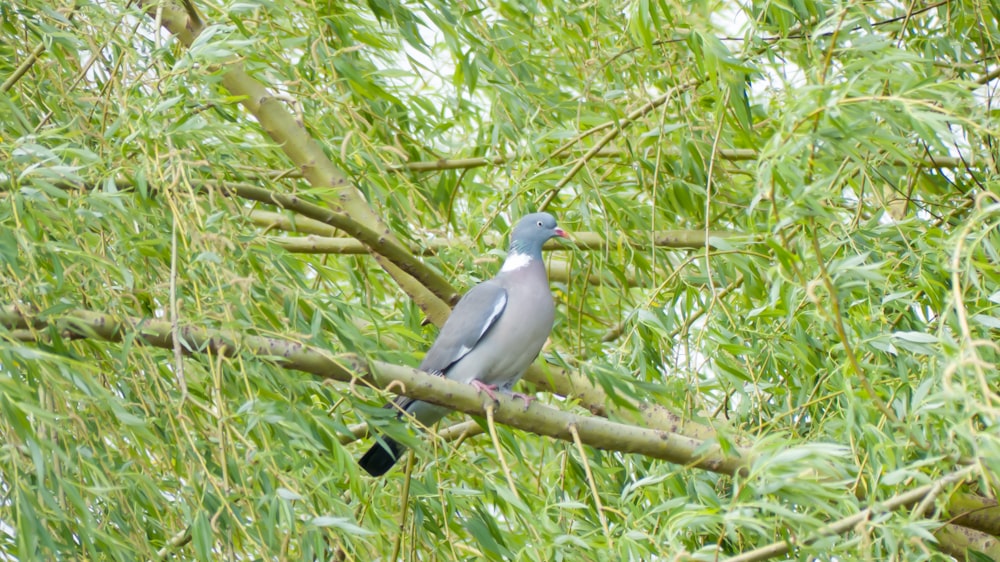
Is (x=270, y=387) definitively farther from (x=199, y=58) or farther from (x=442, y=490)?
(x=199, y=58)

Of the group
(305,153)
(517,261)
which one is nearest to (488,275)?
(517,261)

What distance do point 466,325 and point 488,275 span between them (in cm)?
15

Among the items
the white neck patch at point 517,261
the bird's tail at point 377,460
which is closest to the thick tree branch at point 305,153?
the white neck patch at point 517,261

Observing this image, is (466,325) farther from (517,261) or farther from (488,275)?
(517,261)

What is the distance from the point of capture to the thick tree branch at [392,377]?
7.04 feet

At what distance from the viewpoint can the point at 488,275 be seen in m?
3.35

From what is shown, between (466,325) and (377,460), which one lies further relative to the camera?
(466,325)

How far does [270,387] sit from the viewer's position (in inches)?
91.9

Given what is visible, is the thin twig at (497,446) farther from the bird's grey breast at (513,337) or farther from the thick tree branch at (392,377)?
the bird's grey breast at (513,337)

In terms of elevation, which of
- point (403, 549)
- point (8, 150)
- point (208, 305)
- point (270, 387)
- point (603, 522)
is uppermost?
point (8, 150)

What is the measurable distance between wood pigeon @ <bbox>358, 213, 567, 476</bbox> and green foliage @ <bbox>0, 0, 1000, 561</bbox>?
0.29 ft

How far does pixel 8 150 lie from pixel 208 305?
1.54ft

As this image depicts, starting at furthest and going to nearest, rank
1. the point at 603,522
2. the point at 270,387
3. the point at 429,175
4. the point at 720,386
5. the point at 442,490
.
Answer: the point at 429,175, the point at 720,386, the point at 442,490, the point at 270,387, the point at 603,522

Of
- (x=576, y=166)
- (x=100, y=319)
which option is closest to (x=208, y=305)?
(x=100, y=319)
